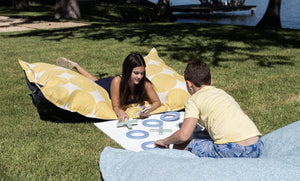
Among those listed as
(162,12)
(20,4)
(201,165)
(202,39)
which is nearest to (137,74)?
(201,165)

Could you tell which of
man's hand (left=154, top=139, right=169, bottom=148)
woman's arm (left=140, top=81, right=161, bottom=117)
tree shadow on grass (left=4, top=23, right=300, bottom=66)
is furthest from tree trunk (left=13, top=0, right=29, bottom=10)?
man's hand (left=154, top=139, right=169, bottom=148)

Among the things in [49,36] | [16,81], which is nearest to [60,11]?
[49,36]

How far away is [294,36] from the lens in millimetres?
12664

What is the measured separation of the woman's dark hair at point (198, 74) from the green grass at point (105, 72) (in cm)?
135

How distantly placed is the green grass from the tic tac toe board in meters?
0.17

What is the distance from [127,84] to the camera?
15.9ft

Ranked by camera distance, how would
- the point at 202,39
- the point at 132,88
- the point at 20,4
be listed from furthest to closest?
1. the point at 20,4
2. the point at 202,39
3. the point at 132,88

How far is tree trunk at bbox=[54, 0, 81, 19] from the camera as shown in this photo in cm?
2047

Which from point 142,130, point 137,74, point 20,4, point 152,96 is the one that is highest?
point 20,4

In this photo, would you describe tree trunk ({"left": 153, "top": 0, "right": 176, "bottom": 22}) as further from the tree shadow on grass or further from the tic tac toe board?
the tic tac toe board

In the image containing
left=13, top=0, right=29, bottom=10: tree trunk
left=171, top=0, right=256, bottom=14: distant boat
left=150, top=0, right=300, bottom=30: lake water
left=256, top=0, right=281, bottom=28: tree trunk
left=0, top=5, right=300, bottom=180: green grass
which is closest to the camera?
left=0, top=5, right=300, bottom=180: green grass

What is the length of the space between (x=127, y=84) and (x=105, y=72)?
10.2ft

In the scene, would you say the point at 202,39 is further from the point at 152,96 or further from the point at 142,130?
the point at 142,130

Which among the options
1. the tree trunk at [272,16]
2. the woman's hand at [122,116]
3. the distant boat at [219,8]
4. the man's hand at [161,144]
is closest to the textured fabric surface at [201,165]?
the man's hand at [161,144]
